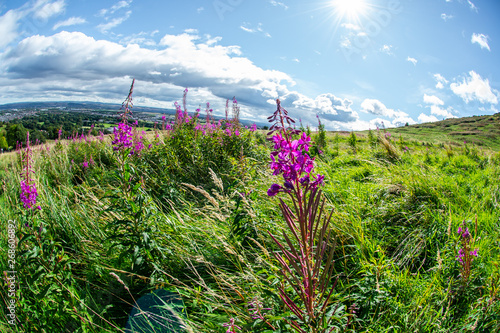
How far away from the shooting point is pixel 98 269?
2.76 m

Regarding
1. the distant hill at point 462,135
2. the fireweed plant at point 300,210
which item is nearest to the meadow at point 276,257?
the fireweed plant at point 300,210

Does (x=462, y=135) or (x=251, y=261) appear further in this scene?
(x=462, y=135)

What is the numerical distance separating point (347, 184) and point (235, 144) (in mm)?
2842

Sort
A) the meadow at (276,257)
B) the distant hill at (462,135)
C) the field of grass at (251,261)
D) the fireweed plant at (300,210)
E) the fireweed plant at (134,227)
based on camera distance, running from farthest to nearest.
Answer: the distant hill at (462,135)
the fireweed plant at (134,227)
the field of grass at (251,261)
the meadow at (276,257)
the fireweed plant at (300,210)

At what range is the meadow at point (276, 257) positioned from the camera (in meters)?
1.54

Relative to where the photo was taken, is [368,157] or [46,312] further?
[368,157]

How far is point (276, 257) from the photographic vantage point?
102cm

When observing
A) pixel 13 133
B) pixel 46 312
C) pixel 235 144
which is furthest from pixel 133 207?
pixel 13 133

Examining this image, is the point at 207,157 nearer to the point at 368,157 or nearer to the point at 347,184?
the point at 347,184

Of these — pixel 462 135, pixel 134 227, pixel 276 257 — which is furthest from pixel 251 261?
pixel 462 135

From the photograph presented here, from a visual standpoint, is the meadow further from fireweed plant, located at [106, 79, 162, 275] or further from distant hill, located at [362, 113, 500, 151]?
distant hill, located at [362, 113, 500, 151]

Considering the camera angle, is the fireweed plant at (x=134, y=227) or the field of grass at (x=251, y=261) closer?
the field of grass at (x=251, y=261)

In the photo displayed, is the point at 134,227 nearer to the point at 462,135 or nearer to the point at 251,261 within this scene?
the point at 251,261

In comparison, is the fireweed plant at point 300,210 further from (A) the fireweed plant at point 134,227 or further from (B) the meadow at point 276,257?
(A) the fireweed plant at point 134,227
